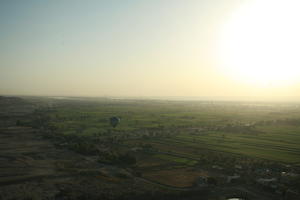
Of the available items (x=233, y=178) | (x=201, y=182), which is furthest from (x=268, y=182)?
(x=201, y=182)

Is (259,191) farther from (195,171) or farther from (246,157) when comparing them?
(246,157)

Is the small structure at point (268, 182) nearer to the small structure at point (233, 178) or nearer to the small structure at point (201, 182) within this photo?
the small structure at point (233, 178)

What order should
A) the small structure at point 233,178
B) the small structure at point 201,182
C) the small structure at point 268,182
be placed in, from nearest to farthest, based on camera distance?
the small structure at point 268,182
the small structure at point 201,182
the small structure at point 233,178

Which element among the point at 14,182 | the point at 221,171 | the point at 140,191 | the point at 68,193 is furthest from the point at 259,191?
the point at 14,182

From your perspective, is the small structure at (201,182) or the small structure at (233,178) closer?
the small structure at (201,182)

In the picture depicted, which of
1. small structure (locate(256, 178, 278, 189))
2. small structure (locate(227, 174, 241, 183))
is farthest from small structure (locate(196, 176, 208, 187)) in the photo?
small structure (locate(256, 178, 278, 189))

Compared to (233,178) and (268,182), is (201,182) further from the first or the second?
(268,182)

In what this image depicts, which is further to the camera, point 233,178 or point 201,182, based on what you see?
point 233,178

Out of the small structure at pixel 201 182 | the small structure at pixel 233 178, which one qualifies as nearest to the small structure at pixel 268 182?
the small structure at pixel 233 178

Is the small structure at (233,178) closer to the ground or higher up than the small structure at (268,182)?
closer to the ground

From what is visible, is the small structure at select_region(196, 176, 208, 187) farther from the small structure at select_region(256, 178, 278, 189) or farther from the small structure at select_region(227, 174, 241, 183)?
the small structure at select_region(256, 178, 278, 189)

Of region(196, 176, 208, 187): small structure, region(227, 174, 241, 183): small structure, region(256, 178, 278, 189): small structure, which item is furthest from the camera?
region(227, 174, 241, 183): small structure
